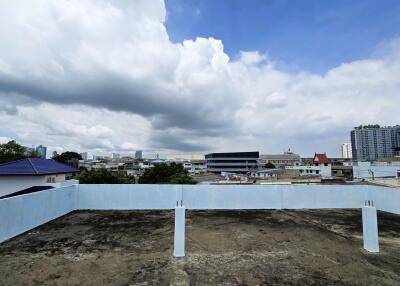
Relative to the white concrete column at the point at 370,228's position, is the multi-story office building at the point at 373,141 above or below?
above

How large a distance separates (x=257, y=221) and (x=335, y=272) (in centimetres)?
380

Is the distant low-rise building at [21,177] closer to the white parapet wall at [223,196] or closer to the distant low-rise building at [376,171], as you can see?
the white parapet wall at [223,196]

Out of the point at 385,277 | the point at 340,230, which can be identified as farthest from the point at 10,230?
the point at 340,230

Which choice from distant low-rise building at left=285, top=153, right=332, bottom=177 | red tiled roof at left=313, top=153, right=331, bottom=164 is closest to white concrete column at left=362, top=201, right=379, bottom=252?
distant low-rise building at left=285, top=153, right=332, bottom=177

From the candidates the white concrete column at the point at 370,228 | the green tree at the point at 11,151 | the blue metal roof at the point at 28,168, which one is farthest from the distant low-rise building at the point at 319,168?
the green tree at the point at 11,151

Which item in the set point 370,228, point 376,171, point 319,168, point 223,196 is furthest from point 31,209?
point 319,168

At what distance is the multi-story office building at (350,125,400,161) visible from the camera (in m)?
61.4

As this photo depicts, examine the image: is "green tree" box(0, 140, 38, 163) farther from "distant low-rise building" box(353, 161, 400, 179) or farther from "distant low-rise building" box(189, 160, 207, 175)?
"distant low-rise building" box(189, 160, 207, 175)

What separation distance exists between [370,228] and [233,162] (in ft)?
220

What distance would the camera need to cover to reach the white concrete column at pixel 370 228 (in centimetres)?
492

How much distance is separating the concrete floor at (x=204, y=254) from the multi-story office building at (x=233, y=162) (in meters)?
62.1

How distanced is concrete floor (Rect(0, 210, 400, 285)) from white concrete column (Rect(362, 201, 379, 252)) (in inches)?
7.3

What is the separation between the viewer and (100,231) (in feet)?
21.7

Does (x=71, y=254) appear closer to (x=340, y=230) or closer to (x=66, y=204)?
(x=66, y=204)
